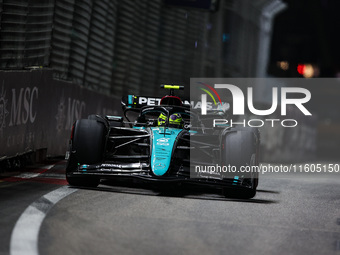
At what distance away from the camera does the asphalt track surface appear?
493cm

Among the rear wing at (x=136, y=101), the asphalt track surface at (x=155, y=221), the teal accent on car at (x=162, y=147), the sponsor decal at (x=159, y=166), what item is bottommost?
the asphalt track surface at (x=155, y=221)

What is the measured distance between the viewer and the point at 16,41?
11258mm

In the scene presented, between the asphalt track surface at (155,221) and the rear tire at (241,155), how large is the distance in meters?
0.16

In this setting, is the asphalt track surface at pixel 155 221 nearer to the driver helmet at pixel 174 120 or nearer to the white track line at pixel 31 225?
the white track line at pixel 31 225

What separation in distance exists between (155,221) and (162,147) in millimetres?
2359

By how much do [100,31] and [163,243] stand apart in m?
12.4

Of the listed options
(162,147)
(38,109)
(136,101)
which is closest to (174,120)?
(162,147)

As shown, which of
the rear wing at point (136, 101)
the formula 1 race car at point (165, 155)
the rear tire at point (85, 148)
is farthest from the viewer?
the rear wing at point (136, 101)

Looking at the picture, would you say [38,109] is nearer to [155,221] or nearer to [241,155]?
[241,155]

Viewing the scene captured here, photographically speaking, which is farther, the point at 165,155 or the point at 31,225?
the point at 165,155

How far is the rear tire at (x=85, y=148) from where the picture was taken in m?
8.47

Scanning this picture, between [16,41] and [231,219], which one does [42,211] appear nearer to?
[231,219]

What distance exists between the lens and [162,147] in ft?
27.3

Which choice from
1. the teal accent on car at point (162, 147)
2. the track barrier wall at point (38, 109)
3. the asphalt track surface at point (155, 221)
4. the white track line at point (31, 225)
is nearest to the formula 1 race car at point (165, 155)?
the teal accent on car at point (162, 147)
